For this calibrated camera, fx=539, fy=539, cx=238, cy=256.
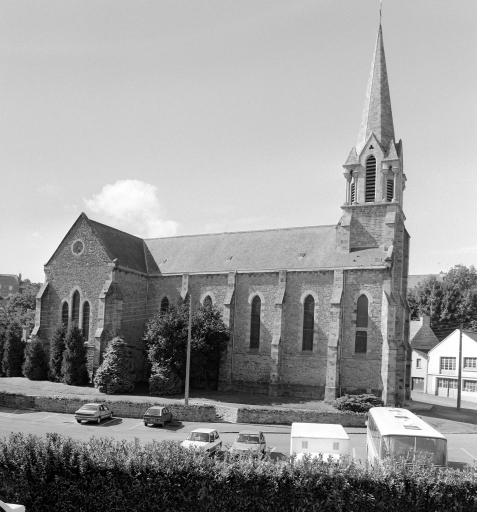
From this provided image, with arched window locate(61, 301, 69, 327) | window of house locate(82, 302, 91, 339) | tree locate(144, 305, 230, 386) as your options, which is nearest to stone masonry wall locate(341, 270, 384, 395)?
tree locate(144, 305, 230, 386)

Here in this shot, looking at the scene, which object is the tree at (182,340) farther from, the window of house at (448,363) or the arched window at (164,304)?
the window of house at (448,363)

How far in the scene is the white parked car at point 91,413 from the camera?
31969 millimetres

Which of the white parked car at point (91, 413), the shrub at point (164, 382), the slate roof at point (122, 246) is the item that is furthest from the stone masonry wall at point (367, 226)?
the white parked car at point (91, 413)

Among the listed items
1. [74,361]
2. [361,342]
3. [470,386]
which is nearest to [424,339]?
[470,386]

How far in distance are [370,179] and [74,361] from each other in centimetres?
2865

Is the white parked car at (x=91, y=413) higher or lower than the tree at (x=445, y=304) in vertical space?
lower

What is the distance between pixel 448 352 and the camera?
209ft

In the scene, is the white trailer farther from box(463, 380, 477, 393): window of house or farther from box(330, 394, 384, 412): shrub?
box(463, 380, 477, 393): window of house

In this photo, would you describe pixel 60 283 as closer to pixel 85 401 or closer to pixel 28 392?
pixel 28 392

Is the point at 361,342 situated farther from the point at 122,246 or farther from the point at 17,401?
the point at 17,401

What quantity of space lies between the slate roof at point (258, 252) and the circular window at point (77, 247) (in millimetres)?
7738

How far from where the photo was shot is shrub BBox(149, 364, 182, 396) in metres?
41.2

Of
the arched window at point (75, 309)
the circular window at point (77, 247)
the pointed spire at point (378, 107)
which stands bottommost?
the arched window at point (75, 309)

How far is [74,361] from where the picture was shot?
44.1m
